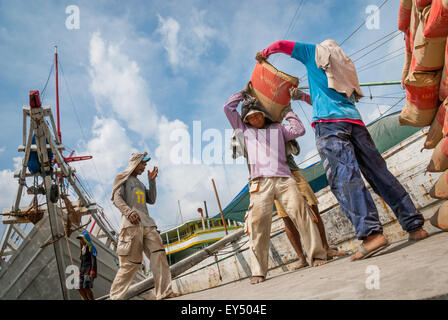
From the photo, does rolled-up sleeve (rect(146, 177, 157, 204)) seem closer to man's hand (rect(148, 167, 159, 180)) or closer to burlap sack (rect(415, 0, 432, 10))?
man's hand (rect(148, 167, 159, 180))

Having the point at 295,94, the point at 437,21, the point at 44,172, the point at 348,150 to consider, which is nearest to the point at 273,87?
the point at 295,94

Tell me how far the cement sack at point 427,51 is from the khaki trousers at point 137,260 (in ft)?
10.1

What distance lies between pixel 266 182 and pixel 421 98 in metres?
1.29

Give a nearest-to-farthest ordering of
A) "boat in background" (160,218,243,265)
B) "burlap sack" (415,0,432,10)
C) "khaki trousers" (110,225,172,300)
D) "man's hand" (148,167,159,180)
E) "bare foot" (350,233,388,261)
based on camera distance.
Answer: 1. "burlap sack" (415,0,432,10)
2. "bare foot" (350,233,388,261)
3. "khaki trousers" (110,225,172,300)
4. "man's hand" (148,167,159,180)
5. "boat in background" (160,218,243,265)

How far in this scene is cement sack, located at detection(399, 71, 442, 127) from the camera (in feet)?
6.41

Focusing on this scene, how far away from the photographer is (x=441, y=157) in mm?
2047

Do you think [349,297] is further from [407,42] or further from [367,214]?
[407,42]

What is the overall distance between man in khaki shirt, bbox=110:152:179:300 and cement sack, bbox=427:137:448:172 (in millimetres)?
2805

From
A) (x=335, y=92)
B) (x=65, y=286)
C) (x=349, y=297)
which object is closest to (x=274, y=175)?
(x=335, y=92)

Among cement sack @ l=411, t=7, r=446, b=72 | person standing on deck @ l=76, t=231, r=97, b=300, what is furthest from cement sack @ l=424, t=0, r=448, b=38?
person standing on deck @ l=76, t=231, r=97, b=300

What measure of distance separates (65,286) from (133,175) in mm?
5637

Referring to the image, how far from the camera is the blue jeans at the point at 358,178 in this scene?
1.98 m

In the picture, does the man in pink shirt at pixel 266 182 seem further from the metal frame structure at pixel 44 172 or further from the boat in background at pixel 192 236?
the boat in background at pixel 192 236

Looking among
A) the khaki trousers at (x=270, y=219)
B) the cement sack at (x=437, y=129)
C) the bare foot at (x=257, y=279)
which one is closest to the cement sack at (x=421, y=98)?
the cement sack at (x=437, y=129)
